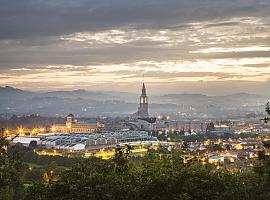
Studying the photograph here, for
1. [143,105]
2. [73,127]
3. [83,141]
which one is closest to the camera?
[83,141]

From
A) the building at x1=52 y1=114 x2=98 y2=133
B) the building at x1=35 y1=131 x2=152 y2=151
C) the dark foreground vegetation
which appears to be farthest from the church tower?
the dark foreground vegetation

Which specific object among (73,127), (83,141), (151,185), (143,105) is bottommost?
(83,141)

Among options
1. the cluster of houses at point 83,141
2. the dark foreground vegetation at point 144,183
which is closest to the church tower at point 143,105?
the cluster of houses at point 83,141

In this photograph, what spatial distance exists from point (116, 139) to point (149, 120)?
4479 centimetres

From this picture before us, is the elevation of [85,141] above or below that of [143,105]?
below

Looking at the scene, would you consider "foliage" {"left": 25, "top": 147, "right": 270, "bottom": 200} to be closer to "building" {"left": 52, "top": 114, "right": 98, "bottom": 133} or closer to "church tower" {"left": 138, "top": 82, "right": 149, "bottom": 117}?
"building" {"left": 52, "top": 114, "right": 98, "bottom": 133}

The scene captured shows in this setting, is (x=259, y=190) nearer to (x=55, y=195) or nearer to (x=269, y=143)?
(x=269, y=143)

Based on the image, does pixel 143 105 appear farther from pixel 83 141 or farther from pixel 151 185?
pixel 151 185

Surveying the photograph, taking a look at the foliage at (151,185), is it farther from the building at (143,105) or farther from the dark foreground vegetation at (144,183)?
the building at (143,105)

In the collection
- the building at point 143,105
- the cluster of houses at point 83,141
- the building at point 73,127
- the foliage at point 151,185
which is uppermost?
the building at point 143,105

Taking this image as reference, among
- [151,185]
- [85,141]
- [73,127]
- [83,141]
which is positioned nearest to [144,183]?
[151,185]

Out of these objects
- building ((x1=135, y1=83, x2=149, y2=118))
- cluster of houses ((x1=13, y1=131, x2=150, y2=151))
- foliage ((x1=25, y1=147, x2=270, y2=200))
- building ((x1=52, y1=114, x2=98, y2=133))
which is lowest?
cluster of houses ((x1=13, y1=131, x2=150, y2=151))

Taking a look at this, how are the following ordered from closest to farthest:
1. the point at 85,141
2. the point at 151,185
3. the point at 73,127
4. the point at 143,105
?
the point at 151,185, the point at 85,141, the point at 73,127, the point at 143,105

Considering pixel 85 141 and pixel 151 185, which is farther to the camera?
pixel 85 141
